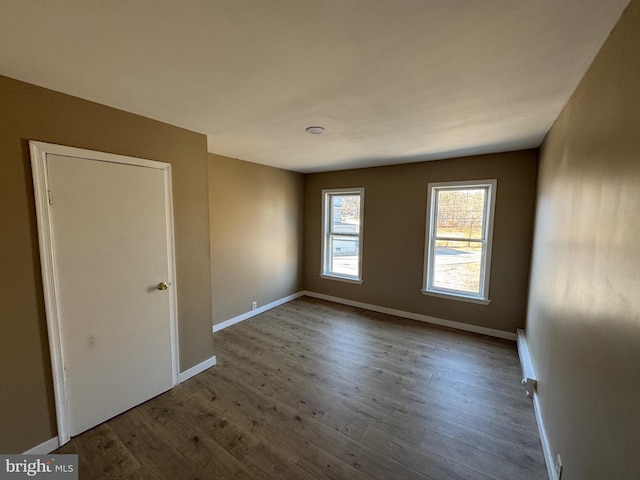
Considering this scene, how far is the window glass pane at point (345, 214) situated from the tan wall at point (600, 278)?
2952mm

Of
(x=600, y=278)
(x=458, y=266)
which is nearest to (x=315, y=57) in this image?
(x=600, y=278)

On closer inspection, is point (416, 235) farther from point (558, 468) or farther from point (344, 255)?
point (558, 468)

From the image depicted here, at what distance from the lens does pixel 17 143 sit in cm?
154

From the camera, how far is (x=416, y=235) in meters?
3.90

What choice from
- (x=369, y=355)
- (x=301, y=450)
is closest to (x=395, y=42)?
(x=301, y=450)

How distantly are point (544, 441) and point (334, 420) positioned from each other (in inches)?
57.3

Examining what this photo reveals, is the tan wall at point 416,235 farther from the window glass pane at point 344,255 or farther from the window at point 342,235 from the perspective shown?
the window glass pane at point 344,255

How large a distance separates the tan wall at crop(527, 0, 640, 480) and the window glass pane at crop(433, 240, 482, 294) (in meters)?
1.79

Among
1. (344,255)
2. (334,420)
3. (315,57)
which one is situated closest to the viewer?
(315,57)

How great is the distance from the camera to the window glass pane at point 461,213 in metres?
3.51

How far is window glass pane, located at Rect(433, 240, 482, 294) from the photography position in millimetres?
3578

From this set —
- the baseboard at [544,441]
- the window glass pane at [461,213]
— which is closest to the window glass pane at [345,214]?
the window glass pane at [461,213]

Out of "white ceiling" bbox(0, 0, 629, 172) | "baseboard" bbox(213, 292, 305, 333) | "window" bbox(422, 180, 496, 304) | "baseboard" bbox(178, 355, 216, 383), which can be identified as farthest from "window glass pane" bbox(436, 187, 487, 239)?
"baseboard" bbox(178, 355, 216, 383)

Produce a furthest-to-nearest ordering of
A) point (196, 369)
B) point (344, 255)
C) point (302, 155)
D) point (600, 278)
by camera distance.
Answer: point (344, 255), point (302, 155), point (196, 369), point (600, 278)
